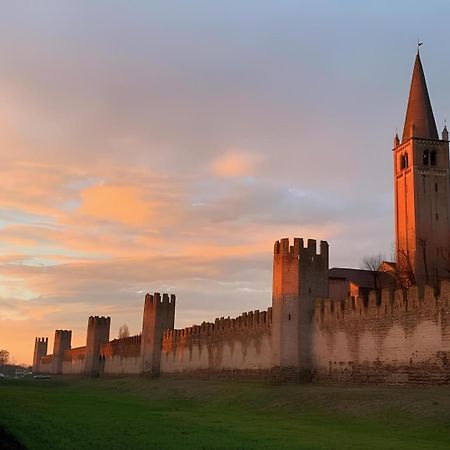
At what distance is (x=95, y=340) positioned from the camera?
A: 83750mm

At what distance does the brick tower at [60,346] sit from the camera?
4119 inches

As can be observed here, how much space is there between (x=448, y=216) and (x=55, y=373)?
67.5 metres

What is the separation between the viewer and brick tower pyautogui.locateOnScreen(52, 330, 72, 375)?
4119 inches

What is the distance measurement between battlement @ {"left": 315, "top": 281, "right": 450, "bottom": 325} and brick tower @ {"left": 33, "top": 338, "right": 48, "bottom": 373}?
341ft

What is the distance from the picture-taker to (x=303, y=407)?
26.1 meters

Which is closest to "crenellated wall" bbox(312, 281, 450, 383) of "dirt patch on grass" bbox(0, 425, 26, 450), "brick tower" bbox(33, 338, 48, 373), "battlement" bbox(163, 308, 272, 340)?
"battlement" bbox(163, 308, 272, 340)

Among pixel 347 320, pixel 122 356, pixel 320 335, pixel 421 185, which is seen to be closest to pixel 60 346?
pixel 122 356

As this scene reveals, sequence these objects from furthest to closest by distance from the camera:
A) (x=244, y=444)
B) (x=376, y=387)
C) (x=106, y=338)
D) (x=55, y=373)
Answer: (x=55, y=373) → (x=106, y=338) → (x=376, y=387) → (x=244, y=444)

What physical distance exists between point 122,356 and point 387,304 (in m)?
46.9

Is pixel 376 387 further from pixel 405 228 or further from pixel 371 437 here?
pixel 405 228

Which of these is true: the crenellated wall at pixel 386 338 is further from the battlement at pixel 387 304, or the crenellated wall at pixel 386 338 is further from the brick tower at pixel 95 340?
the brick tower at pixel 95 340

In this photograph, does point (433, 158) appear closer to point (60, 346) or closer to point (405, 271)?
point (405, 271)

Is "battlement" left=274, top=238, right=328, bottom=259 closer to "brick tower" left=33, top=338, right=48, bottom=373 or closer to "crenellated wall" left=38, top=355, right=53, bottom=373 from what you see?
"crenellated wall" left=38, top=355, right=53, bottom=373

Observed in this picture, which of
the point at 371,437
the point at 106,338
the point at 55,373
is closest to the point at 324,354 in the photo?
the point at 371,437
